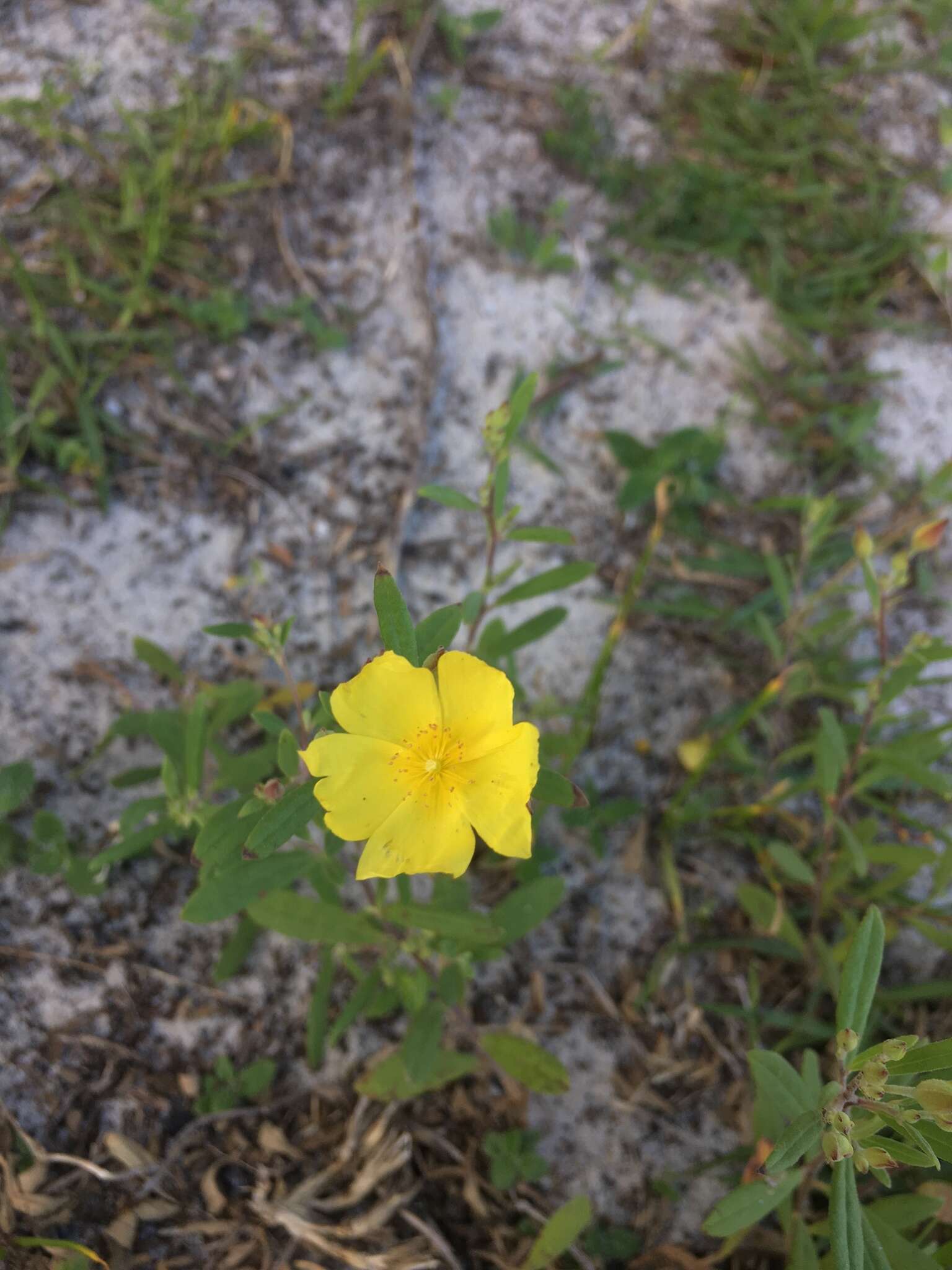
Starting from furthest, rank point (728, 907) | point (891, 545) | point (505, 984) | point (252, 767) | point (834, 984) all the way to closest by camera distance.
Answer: point (891, 545), point (728, 907), point (505, 984), point (834, 984), point (252, 767)

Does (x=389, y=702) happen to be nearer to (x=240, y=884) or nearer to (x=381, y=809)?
(x=381, y=809)

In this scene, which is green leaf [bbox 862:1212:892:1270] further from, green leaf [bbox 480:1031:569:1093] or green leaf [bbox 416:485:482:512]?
green leaf [bbox 416:485:482:512]

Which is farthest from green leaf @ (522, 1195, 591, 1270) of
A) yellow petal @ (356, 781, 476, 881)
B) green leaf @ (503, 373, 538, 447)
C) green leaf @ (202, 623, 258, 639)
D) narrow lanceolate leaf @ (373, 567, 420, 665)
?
green leaf @ (503, 373, 538, 447)

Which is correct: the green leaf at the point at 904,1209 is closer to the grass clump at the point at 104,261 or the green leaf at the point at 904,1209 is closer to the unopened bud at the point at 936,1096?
the unopened bud at the point at 936,1096

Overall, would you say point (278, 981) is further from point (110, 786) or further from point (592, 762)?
point (592, 762)

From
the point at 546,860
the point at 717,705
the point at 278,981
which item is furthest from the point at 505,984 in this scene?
the point at 717,705

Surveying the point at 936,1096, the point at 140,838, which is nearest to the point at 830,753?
the point at 936,1096
